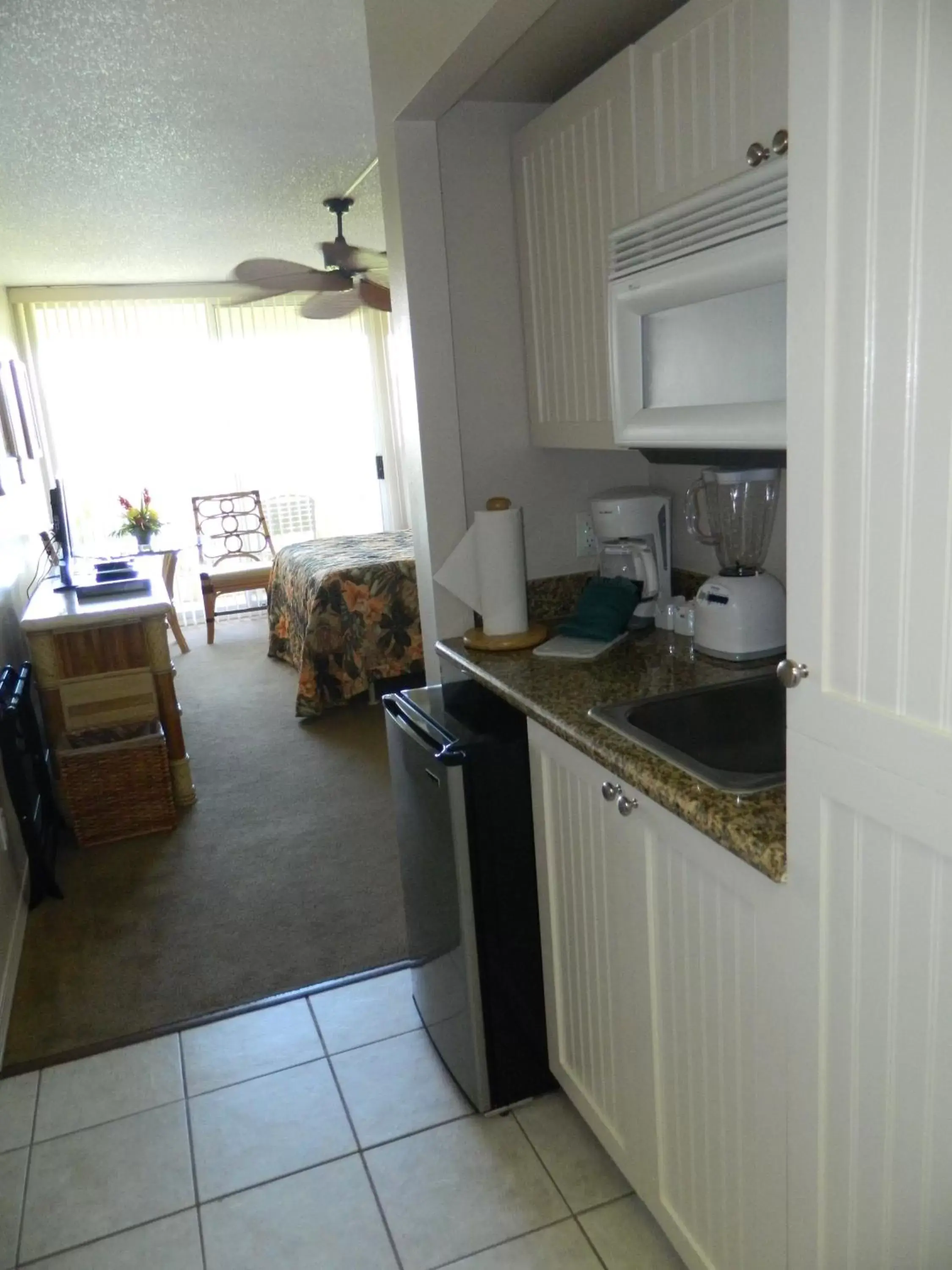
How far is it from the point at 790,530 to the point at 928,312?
28 centimetres

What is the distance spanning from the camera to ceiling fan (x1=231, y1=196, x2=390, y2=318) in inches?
177

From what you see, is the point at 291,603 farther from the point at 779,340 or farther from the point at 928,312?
the point at 928,312

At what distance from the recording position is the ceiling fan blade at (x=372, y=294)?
481 centimetres

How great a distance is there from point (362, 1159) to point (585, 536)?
153 centimetres

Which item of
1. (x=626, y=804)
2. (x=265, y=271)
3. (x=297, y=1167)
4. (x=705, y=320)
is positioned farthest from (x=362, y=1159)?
(x=265, y=271)

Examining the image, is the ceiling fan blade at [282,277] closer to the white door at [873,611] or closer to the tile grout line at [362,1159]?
the tile grout line at [362,1159]

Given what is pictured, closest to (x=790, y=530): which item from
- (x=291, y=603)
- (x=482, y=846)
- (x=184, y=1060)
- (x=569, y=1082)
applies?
(x=482, y=846)

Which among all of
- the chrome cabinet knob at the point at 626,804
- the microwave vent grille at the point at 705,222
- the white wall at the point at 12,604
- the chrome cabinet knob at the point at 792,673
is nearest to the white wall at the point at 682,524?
the microwave vent grille at the point at 705,222

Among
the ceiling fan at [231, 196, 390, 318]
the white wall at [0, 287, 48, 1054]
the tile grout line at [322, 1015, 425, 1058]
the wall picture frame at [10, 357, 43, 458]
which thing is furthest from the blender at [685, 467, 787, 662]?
the wall picture frame at [10, 357, 43, 458]

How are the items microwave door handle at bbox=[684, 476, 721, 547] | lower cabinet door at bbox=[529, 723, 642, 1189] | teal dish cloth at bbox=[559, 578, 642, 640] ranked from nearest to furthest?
lower cabinet door at bbox=[529, 723, 642, 1189], microwave door handle at bbox=[684, 476, 721, 547], teal dish cloth at bbox=[559, 578, 642, 640]

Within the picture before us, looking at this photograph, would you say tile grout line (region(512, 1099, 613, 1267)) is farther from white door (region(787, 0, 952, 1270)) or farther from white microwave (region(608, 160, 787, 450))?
white microwave (region(608, 160, 787, 450))

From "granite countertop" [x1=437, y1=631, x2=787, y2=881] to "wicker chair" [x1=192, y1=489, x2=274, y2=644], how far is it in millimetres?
4942

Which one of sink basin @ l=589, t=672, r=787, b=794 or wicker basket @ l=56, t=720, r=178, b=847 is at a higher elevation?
sink basin @ l=589, t=672, r=787, b=794

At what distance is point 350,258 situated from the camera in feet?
15.6
